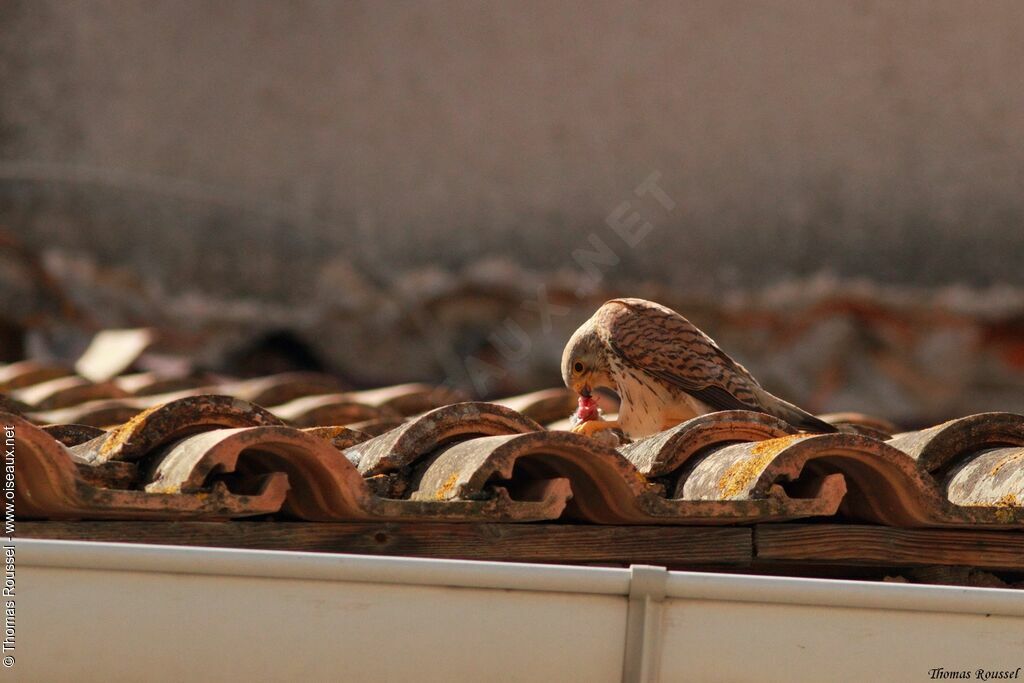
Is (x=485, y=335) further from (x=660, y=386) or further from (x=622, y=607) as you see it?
(x=622, y=607)

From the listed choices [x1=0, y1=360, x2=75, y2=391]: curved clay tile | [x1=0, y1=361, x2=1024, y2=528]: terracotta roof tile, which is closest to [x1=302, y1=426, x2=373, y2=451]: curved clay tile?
[x1=0, y1=361, x2=1024, y2=528]: terracotta roof tile

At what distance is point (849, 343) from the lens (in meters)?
9.82

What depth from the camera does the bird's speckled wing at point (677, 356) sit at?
14.5ft

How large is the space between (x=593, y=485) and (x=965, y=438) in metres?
0.97

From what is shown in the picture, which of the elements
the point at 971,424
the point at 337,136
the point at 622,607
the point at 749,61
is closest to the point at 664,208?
the point at 749,61

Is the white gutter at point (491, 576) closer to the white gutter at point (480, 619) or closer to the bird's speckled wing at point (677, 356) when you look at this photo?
the white gutter at point (480, 619)

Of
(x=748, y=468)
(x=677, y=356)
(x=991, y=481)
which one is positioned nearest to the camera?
(x=748, y=468)

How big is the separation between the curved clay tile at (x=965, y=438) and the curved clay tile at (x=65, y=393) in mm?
3587

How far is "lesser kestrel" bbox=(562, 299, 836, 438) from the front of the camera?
445 cm

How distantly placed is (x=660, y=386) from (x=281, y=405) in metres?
2.05

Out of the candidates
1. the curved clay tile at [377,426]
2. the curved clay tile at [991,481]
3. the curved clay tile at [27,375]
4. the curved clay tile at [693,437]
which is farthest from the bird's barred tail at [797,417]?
the curved clay tile at [27,375]

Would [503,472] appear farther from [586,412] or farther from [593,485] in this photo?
[586,412]

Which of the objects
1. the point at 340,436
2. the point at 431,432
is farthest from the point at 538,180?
the point at 431,432

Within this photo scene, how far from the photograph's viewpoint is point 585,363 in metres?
4.62
